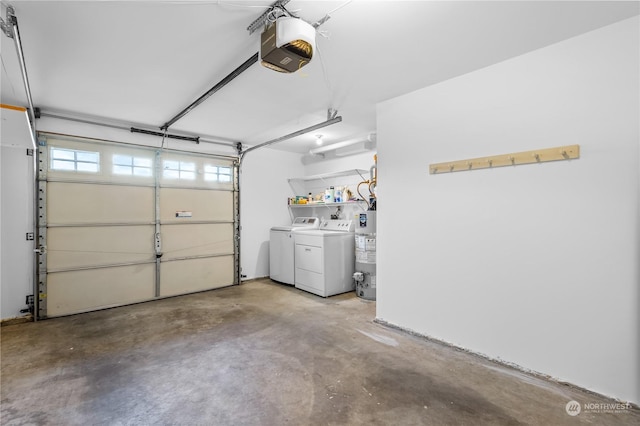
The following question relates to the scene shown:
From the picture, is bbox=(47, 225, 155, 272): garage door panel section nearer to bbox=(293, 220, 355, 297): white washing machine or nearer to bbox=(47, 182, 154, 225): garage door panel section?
bbox=(47, 182, 154, 225): garage door panel section

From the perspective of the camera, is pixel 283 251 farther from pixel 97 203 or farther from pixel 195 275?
pixel 97 203

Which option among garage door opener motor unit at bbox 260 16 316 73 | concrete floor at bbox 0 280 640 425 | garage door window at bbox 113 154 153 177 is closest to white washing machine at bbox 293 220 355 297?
concrete floor at bbox 0 280 640 425

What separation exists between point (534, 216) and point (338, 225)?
2.95 m

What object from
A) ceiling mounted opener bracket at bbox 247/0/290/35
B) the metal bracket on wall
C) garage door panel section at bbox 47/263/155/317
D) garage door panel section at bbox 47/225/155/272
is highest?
ceiling mounted opener bracket at bbox 247/0/290/35

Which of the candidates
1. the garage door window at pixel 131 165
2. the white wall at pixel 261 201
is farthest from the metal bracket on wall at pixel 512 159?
the garage door window at pixel 131 165

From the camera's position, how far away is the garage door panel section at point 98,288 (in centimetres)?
352

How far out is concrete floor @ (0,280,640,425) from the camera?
1762mm

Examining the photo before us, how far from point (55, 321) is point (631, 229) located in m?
5.41

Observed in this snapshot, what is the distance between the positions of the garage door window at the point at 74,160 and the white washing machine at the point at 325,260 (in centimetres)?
290

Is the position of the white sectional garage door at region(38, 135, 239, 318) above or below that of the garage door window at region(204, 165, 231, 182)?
below

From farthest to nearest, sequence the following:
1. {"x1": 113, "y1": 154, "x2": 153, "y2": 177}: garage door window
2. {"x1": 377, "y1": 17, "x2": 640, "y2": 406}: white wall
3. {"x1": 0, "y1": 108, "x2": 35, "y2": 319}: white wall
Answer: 1. {"x1": 113, "y1": 154, "x2": 153, "y2": 177}: garage door window
2. {"x1": 0, "y1": 108, "x2": 35, "y2": 319}: white wall
3. {"x1": 377, "y1": 17, "x2": 640, "y2": 406}: white wall

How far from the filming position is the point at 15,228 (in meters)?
3.32

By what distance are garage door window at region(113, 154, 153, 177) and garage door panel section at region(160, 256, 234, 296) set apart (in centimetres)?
136

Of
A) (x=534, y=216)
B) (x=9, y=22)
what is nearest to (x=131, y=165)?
(x=9, y=22)
